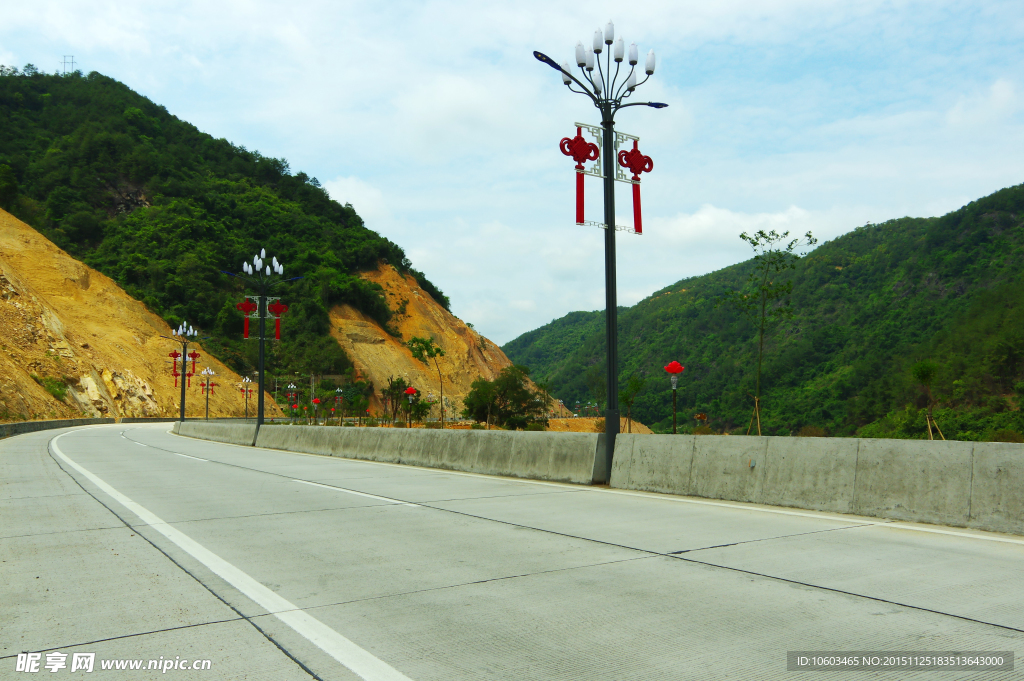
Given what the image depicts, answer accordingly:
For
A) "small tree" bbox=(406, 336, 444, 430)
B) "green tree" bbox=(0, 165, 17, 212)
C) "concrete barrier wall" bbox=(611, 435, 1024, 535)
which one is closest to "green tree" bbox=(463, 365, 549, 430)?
"small tree" bbox=(406, 336, 444, 430)

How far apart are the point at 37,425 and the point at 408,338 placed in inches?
2412

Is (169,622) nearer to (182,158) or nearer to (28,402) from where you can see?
(28,402)

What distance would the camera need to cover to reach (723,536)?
25.5 feet

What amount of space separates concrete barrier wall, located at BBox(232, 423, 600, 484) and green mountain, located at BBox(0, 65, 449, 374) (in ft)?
224

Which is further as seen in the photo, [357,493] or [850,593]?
[357,493]

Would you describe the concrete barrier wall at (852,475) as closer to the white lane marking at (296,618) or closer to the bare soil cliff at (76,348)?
the white lane marking at (296,618)

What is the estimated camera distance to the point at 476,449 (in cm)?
1631

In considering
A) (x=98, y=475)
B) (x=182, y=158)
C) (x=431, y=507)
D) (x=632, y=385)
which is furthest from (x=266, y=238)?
(x=431, y=507)

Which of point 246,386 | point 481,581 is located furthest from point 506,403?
point 481,581

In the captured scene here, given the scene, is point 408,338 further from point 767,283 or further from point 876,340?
point 767,283

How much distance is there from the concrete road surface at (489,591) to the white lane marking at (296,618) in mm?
18

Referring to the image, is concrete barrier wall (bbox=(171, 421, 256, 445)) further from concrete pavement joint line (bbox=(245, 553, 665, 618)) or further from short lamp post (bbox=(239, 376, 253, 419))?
short lamp post (bbox=(239, 376, 253, 419))

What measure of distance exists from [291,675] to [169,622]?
143 cm

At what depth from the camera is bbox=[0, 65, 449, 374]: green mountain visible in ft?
294
